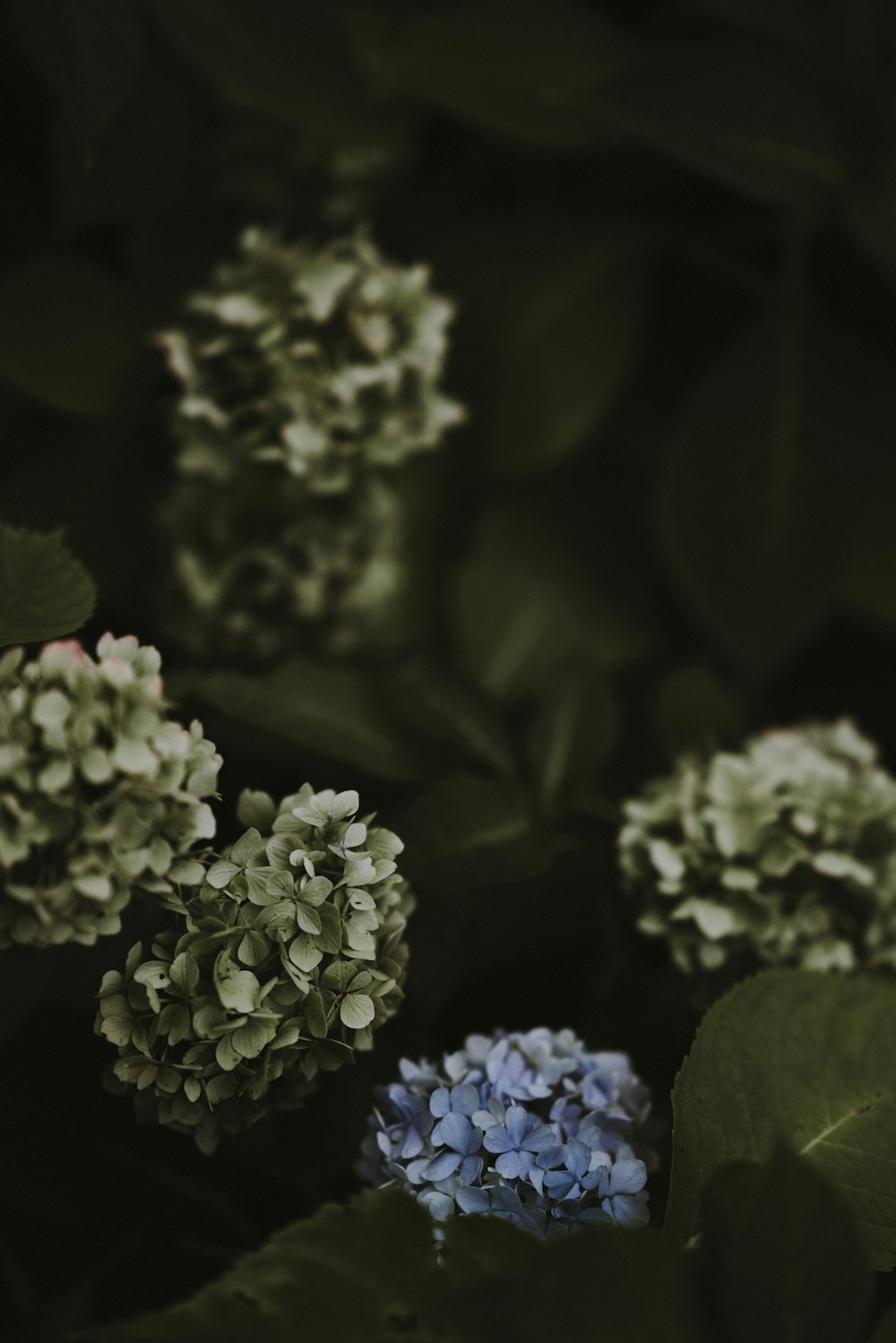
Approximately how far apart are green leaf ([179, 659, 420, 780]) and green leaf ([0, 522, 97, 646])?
109mm

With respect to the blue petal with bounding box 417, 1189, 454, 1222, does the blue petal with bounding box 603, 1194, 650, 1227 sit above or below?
above

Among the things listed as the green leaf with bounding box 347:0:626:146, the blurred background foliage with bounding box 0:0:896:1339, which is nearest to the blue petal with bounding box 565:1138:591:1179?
the blurred background foliage with bounding box 0:0:896:1339

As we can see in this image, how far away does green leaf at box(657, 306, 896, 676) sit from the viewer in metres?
0.81

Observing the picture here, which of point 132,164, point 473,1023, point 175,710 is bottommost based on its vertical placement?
point 473,1023

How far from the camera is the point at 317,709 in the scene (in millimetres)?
636

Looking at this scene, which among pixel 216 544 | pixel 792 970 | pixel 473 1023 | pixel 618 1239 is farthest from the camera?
pixel 216 544

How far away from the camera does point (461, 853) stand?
1.85 feet

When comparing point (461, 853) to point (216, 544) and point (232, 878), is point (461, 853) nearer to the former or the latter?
point (232, 878)

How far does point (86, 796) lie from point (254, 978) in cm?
8

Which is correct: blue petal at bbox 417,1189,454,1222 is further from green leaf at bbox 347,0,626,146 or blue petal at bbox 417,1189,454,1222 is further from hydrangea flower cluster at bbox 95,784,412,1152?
green leaf at bbox 347,0,626,146

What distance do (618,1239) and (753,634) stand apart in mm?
504

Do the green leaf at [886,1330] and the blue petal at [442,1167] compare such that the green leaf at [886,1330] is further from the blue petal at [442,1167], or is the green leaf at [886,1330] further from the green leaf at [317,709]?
the green leaf at [317,709]

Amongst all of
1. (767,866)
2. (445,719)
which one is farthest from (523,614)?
(767,866)

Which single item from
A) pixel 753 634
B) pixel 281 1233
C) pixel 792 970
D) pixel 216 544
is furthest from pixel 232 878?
pixel 753 634
